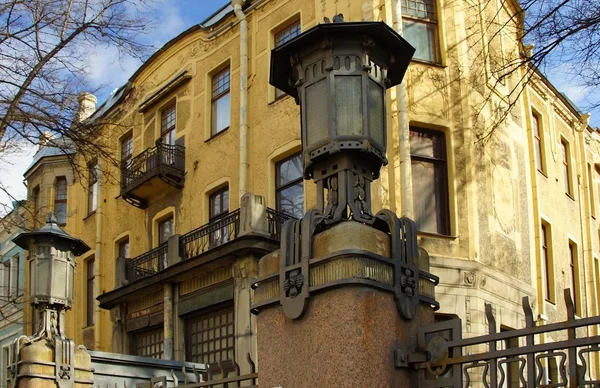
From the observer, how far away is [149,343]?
2319 centimetres

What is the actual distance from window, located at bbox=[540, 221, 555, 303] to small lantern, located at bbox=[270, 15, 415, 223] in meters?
16.3

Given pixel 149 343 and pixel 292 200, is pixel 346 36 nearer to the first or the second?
pixel 292 200

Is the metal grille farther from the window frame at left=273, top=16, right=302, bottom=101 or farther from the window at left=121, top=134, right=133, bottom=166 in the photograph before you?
the window at left=121, top=134, right=133, bottom=166

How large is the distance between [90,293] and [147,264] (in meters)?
6.16

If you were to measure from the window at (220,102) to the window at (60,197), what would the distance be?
32.4 ft

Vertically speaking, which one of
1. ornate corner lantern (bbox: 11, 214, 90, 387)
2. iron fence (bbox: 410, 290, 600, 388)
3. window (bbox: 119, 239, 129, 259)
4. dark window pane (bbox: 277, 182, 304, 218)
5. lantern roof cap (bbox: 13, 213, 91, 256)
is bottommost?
iron fence (bbox: 410, 290, 600, 388)

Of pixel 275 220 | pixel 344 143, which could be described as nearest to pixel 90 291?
pixel 275 220

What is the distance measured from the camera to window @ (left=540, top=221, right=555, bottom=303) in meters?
22.1

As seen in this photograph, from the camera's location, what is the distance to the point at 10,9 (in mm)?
12930

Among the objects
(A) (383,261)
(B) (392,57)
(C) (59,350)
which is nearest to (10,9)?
(C) (59,350)

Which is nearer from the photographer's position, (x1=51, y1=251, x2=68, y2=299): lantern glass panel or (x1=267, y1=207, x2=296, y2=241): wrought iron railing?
(x1=51, y1=251, x2=68, y2=299): lantern glass panel

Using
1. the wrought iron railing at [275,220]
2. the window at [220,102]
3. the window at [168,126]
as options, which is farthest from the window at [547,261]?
the window at [168,126]

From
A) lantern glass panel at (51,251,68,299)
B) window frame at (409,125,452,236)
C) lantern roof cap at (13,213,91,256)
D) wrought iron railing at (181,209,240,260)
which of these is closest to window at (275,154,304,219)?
wrought iron railing at (181,209,240,260)

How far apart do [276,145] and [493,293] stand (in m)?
5.91
